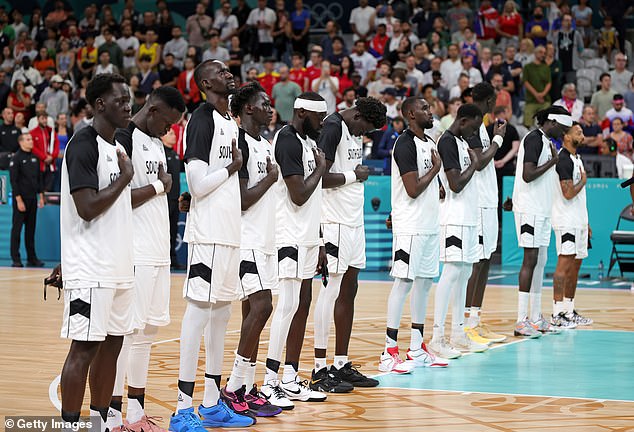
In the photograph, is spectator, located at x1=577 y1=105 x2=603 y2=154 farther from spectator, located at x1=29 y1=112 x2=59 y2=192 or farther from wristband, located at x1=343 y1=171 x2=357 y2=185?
wristband, located at x1=343 y1=171 x2=357 y2=185

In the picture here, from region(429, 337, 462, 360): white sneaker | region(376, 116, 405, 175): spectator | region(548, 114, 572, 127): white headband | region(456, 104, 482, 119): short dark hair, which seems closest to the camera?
region(429, 337, 462, 360): white sneaker

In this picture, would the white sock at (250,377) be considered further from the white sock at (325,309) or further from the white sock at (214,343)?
the white sock at (325,309)

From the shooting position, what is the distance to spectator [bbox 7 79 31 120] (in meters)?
23.9

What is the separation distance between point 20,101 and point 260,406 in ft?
58.6

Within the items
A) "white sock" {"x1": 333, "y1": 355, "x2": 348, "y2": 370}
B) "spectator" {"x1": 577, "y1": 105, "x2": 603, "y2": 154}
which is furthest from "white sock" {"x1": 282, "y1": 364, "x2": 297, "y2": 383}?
"spectator" {"x1": 577, "y1": 105, "x2": 603, "y2": 154}

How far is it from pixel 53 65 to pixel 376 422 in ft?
65.8

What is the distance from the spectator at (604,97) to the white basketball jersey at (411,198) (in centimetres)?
1193

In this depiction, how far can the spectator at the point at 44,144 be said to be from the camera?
20.2 meters

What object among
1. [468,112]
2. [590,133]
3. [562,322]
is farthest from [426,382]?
[590,133]

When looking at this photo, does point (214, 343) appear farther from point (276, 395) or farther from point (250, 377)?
point (276, 395)

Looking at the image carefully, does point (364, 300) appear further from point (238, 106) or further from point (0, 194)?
point (238, 106)

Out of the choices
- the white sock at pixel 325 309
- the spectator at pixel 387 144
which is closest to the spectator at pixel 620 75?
the spectator at pixel 387 144

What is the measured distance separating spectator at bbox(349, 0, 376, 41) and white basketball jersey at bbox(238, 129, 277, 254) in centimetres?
1691

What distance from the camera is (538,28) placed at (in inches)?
A: 880
